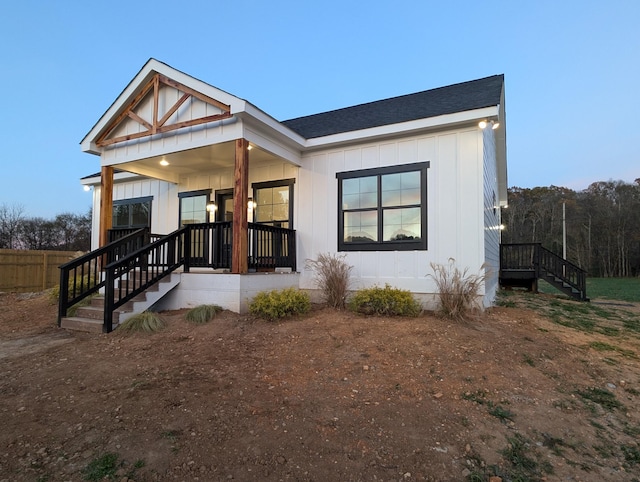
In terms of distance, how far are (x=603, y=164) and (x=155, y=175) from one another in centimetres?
5699

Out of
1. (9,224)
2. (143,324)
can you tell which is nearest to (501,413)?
(143,324)

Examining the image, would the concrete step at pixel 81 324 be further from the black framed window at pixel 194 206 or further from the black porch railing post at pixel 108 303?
the black framed window at pixel 194 206

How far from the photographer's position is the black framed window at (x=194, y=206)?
916cm

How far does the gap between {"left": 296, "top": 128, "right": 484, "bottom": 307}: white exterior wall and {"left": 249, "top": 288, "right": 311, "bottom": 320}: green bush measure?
1.61 metres

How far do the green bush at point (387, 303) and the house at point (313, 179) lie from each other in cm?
87

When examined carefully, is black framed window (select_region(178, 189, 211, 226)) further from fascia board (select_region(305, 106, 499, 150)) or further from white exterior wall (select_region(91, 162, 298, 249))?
fascia board (select_region(305, 106, 499, 150))

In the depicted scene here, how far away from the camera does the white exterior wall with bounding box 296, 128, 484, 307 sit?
244 inches

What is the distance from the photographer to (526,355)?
4230 mm

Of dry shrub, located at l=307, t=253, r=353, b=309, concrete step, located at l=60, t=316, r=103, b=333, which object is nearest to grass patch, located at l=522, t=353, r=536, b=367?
dry shrub, located at l=307, t=253, r=353, b=309

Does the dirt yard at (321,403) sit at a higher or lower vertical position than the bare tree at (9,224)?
lower

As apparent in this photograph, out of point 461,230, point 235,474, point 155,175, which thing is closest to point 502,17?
point 461,230

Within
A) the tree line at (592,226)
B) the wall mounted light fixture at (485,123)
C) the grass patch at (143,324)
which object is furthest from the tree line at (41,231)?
the tree line at (592,226)

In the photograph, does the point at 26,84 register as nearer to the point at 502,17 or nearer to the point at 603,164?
the point at 502,17

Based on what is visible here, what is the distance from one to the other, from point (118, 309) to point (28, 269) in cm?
929
